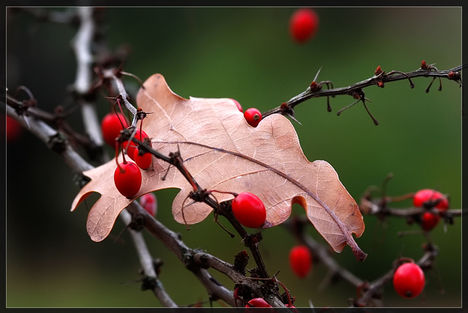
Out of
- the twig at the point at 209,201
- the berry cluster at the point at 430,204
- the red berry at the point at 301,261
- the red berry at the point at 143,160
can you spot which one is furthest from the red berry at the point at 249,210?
the red berry at the point at 301,261

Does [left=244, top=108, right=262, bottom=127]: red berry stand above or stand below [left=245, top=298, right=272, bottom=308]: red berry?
above

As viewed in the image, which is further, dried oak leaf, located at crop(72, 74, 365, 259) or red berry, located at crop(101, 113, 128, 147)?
red berry, located at crop(101, 113, 128, 147)

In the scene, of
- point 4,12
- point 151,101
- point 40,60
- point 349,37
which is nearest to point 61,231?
point 40,60

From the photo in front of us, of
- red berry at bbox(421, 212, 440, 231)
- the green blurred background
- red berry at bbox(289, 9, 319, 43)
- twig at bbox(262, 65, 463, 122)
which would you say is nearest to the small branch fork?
twig at bbox(262, 65, 463, 122)

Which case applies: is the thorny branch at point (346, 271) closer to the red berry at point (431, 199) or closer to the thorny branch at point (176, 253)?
the red berry at point (431, 199)

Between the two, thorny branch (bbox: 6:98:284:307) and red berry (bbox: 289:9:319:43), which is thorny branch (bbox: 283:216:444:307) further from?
red berry (bbox: 289:9:319:43)

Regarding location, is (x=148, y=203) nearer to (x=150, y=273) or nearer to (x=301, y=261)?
(x=150, y=273)

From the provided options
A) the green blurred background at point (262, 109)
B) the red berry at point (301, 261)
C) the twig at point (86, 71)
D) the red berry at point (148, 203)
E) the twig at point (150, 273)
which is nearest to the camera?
the twig at point (150, 273)
